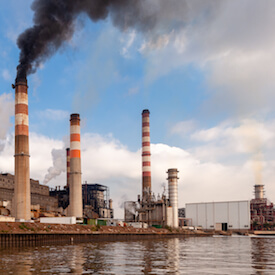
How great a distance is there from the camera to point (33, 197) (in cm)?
8738

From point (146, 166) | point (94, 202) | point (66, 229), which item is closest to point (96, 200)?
point (94, 202)

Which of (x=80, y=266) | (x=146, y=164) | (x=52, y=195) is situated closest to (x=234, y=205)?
(x=146, y=164)

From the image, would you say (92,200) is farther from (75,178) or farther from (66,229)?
(66,229)

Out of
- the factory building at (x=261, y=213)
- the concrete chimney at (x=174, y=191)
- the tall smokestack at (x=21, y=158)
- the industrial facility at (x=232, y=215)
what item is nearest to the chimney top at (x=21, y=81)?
the tall smokestack at (x=21, y=158)

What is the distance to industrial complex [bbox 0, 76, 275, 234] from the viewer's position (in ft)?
194

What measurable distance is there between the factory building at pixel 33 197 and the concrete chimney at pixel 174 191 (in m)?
28.0

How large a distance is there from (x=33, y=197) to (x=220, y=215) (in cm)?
5334

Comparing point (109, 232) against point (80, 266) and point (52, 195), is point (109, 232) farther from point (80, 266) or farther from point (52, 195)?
point (80, 266)

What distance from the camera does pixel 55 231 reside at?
54.0m

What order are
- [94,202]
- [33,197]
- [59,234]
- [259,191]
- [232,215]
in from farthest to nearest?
1. [259,191]
2. [232,215]
3. [94,202]
4. [33,197]
5. [59,234]

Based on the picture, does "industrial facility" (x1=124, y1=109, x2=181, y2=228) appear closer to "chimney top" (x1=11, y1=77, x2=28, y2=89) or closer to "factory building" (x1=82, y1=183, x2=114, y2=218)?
"factory building" (x1=82, y1=183, x2=114, y2=218)

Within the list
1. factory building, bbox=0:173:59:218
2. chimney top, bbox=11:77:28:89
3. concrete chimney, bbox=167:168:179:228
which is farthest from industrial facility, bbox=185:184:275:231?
chimney top, bbox=11:77:28:89

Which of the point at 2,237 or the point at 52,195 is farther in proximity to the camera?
the point at 52,195

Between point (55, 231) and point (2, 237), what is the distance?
1073cm
